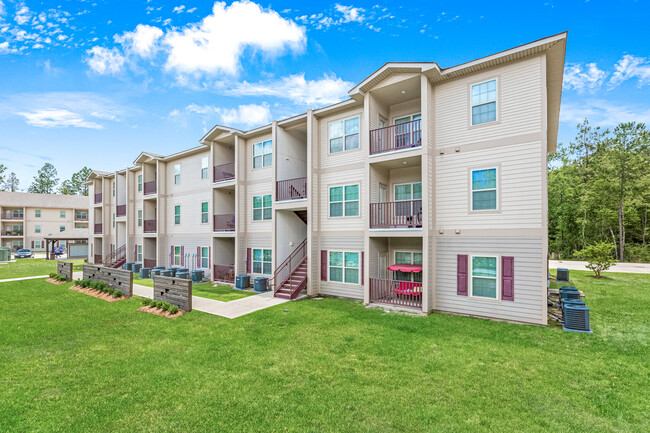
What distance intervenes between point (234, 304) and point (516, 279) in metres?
11.0

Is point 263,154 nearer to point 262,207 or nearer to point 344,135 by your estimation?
point 262,207

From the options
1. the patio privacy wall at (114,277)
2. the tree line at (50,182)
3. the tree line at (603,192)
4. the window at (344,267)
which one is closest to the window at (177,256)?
the patio privacy wall at (114,277)

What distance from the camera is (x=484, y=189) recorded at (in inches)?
409

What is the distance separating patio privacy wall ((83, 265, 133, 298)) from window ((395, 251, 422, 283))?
12.9 m

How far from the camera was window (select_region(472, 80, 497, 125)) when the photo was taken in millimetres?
10406

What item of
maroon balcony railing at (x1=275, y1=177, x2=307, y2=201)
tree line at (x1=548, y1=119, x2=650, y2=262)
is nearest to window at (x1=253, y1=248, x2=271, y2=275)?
maroon balcony railing at (x1=275, y1=177, x2=307, y2=201)

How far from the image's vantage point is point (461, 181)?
10.8 meters

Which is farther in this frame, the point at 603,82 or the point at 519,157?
the point at 603,82

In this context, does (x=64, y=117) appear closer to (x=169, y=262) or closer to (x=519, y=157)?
(x=169, y=262)

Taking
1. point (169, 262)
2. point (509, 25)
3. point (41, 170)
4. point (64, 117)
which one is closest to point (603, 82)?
point (509, 25)

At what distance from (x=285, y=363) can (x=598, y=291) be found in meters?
17.0

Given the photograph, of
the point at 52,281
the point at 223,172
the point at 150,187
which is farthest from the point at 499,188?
the point at 52,281

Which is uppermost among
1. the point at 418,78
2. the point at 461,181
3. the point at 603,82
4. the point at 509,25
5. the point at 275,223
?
the point at 603,82

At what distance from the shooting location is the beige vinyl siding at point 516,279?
9.40m
